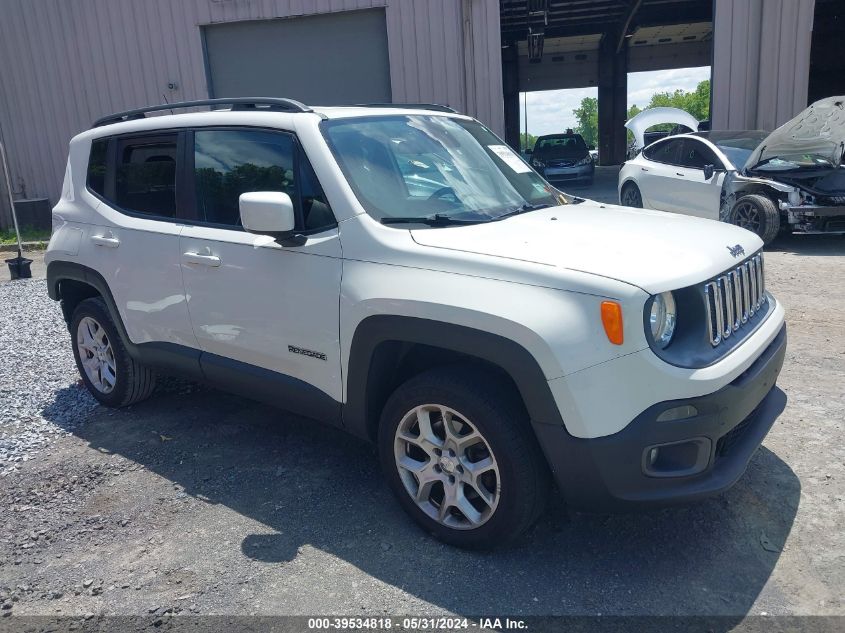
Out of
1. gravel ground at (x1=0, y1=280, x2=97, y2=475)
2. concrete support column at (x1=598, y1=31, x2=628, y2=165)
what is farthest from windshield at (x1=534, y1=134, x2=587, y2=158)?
gravel ground at (x1=0, y1=280, x2=97, y2=475)

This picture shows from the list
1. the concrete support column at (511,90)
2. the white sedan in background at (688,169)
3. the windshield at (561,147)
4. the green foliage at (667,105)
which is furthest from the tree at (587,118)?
the white sedan in background at (688,169)

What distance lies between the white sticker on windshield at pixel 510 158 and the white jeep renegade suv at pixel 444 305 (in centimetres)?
2

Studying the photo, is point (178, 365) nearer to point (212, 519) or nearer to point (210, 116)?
point (212, 519)

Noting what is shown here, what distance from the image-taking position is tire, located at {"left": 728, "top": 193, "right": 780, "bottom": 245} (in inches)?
361

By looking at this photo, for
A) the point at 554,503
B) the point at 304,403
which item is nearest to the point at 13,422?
the point at 304,403

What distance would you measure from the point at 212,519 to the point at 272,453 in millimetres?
739

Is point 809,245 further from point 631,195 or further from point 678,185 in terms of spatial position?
point 631,195

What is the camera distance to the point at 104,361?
495 cm

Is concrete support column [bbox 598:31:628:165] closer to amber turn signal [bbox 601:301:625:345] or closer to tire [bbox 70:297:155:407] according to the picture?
tire [bbox 70:297:155:407]

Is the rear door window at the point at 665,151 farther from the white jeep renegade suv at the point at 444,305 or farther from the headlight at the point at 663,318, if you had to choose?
the headlight at the point at 663,318

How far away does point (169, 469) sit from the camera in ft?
13.4

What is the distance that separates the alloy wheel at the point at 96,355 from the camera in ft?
16.0

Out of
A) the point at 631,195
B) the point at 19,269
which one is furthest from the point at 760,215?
the point at 19,269

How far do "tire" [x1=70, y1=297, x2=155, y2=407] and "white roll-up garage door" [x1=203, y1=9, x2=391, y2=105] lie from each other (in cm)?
941
